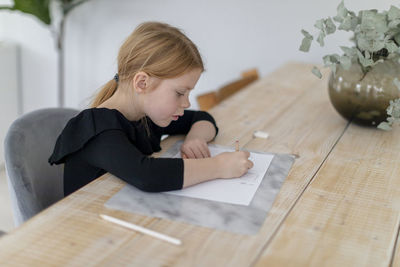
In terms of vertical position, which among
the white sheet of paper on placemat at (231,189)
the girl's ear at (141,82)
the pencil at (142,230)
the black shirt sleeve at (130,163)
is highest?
the girl's ear at (141,82)

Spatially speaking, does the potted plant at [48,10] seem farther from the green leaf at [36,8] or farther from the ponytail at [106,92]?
the ponytail at [106,92]

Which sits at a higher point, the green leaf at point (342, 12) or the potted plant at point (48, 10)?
the green leaf at point (342, 12)

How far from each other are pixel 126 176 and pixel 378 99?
77cm

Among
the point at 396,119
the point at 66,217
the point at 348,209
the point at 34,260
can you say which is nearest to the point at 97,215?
the point at 66,217

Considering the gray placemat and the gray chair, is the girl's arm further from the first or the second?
the gray chair

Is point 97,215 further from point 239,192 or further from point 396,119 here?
point 396,119

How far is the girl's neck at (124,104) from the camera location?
1280 mm

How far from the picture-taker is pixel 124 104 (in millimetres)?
1281

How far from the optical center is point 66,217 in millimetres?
895

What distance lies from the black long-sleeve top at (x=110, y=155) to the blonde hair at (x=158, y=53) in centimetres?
13

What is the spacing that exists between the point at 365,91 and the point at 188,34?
4.92ft

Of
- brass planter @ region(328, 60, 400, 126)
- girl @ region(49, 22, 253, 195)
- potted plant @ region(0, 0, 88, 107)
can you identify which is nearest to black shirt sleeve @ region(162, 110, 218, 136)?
girl @ region(49, 22, 253, 195)

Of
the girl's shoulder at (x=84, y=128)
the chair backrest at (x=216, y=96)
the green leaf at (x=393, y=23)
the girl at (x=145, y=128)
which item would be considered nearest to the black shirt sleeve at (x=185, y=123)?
the girl at (x=145, y=128)

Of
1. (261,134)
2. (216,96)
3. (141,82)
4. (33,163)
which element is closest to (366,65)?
(261,134)
